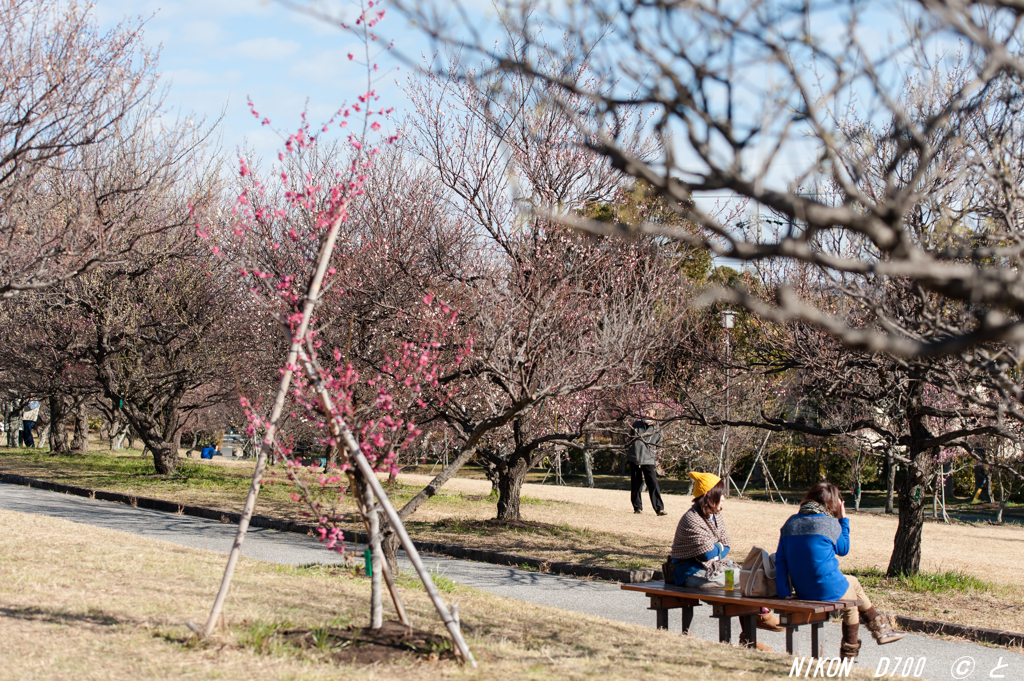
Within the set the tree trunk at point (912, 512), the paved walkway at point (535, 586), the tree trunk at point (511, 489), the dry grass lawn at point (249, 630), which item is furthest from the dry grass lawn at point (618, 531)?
the dry grass lawn at point (249, 630)

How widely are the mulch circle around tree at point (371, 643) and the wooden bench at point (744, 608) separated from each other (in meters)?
2.40

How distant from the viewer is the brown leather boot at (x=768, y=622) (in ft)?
23.4

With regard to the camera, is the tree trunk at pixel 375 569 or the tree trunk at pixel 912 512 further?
the tree trunk at pixel 912 512

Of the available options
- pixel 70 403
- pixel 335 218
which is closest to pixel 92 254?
pixel 335 218

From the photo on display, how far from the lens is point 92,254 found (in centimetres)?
1149

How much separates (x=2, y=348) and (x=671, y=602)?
68.8 ft

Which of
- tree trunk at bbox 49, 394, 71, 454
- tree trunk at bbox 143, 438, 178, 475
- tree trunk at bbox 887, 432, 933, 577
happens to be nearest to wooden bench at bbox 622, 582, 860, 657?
tree trunk at bbox 887, 432, 933, 577

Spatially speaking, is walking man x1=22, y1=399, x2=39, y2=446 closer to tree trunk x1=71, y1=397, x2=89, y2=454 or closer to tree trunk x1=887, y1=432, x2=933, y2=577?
tree trunk x1=71, y1=397, x2=89, y2=454

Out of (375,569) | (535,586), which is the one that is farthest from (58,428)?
(375,569)

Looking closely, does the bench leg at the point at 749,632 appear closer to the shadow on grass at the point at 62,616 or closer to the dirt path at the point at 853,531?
the shadow on grass at the point at 62,616

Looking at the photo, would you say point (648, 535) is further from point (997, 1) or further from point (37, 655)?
point (997, 1)

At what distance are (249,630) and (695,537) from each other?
12.1ft

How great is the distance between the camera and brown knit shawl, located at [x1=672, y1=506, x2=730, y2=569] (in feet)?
23.8

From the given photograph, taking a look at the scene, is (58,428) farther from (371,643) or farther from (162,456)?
(371,643)
